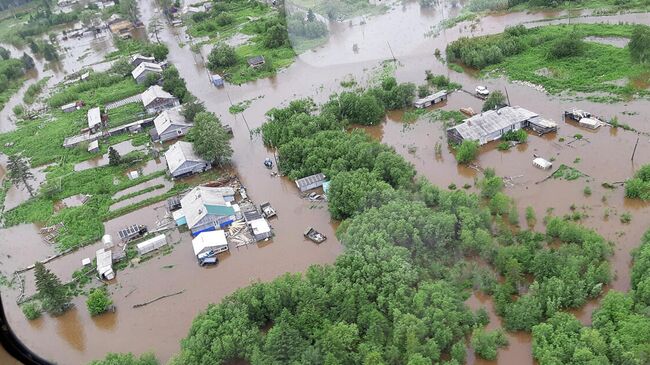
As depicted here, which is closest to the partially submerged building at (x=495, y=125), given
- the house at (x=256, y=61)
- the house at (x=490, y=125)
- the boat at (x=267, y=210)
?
the house at (x=490, y=125)

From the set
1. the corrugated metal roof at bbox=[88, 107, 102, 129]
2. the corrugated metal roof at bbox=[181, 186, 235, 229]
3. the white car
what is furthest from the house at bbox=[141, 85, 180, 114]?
the white car

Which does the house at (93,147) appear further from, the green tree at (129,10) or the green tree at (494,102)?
the green tree at (129,10)

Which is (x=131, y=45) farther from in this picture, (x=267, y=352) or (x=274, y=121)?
(x=267, y=352)

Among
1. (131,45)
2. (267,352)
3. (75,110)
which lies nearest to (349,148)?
(267,352)

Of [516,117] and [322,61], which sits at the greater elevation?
[322,61]

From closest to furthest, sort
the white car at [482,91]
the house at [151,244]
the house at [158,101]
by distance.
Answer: the house at [151,244] < the white car at [482,91] < the house at [158,101]
